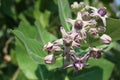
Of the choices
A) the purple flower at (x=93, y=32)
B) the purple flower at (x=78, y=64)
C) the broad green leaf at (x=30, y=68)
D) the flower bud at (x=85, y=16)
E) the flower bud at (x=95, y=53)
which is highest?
the flower bud at (x=85, y=16)

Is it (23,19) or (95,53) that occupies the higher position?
(95,53)

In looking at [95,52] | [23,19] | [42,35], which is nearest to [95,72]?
[42,35]

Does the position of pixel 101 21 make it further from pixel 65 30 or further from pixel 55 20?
pixel 55 20

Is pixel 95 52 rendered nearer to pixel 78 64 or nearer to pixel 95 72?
pixel 78 64

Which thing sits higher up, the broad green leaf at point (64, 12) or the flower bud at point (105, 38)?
the broad green leaf at point (64, 12)

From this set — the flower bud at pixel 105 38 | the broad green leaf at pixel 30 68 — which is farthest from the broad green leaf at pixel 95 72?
the flower bud at pixel 105 38

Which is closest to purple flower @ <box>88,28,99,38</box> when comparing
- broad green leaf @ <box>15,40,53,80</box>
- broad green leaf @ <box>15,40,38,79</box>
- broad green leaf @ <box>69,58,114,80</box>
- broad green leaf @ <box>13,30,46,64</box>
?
broad green leaf @ <box>13,30,46,64</box>

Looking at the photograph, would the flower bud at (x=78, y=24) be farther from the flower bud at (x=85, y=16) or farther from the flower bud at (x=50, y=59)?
the flower bud at (x=50, y=59)

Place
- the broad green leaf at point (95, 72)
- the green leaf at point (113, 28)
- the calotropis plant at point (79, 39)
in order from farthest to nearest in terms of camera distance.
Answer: the broad green leaf at point (95, 72) < the green leaf at point (113, 28) < the calotropis plant at point (79, 39)
